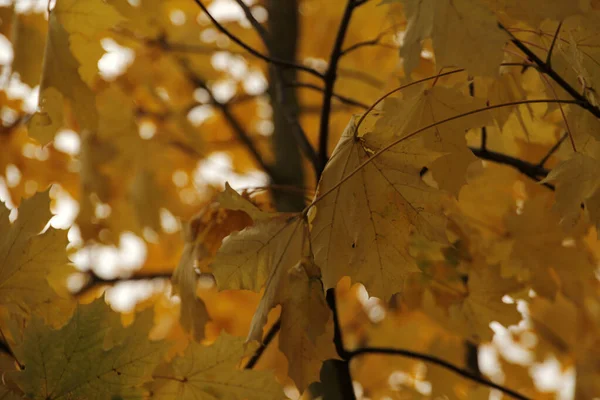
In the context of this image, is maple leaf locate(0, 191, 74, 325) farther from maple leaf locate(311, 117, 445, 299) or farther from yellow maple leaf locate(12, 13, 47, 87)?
yellow maple leaf locate(12, 13, 47, 87)

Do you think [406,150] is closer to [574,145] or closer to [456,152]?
[456,152]

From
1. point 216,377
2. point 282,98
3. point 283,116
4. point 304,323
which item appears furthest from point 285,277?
point 283,116

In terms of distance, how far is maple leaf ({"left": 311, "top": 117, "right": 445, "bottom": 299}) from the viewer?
77cm

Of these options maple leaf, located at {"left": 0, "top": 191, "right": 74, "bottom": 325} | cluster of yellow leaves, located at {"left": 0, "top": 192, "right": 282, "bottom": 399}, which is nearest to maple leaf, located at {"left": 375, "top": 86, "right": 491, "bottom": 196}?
cluster of yellow leaves, located at {"left": 0, "top": 192, "right": 282, "bottom": 399}

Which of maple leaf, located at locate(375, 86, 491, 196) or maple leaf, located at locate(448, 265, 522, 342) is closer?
maple leaf, located at locate(375, 86, 491, 196)

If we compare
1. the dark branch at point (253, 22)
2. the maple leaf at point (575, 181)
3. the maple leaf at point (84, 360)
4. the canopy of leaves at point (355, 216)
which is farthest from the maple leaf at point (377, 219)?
the dark branch at point (253, 22)

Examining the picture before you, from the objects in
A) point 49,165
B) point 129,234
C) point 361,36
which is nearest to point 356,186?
point 361,36

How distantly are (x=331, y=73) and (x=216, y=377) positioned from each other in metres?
0.47

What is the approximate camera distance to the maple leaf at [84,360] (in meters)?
0.71

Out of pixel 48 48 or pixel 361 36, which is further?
pixel 361 36

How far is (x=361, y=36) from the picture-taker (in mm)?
2197

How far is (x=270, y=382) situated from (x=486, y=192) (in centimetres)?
68

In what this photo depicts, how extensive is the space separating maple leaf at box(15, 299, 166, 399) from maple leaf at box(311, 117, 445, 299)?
0.26 meters

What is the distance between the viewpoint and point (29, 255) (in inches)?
32.8
